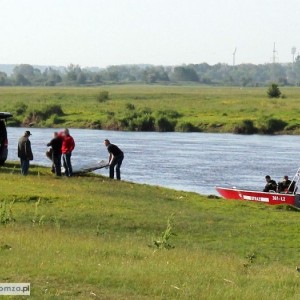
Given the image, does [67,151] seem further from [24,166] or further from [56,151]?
[24,166]

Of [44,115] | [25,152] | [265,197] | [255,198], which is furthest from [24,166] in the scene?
[44,115]

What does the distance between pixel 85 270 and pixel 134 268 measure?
2.80 ft

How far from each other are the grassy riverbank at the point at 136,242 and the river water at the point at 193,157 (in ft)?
33.8

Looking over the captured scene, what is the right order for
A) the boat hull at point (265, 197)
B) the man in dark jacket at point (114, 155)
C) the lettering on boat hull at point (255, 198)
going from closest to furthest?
the boat hull at point (265, 197) < the lettering on boat hull at point (255, 198) < the man in dark jacket at point (114, 155)

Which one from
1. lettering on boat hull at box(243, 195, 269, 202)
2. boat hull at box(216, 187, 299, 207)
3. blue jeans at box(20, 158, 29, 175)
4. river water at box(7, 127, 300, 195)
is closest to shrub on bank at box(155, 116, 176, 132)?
river water at box(7, 127, 300, 195)

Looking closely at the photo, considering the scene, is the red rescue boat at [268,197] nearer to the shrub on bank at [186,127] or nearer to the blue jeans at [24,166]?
the blue jeans at [24,166]

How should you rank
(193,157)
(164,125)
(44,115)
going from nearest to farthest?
(193,157)
(164,125)
(44,115)

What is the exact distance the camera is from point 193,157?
51.8 meters

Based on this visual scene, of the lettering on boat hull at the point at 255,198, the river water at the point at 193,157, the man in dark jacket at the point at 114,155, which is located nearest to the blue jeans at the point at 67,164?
the man in dark jacket at the point at 114,155

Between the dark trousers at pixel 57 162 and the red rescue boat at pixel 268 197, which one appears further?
the dark trousers at pixel 57 162

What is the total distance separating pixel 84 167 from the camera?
31594 mm

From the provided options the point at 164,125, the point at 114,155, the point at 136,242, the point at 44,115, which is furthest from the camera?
the point at 44,115

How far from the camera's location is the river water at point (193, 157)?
133 feet

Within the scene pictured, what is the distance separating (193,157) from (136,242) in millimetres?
34163
